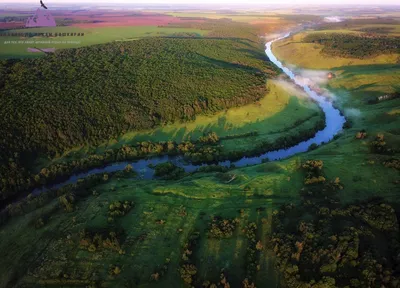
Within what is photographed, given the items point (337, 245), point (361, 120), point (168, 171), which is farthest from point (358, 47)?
point (337, 245)

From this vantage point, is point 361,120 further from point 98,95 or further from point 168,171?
point 98,95

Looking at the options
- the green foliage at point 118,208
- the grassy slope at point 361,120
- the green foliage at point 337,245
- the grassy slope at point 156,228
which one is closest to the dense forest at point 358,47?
the grassy slope at point 361,120

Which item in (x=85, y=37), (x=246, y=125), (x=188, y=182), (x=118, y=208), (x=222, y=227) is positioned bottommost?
(x=222, y=227)

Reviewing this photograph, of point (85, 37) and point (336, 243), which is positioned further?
point (85, 37)

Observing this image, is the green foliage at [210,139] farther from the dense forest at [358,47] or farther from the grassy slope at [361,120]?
the dense forest at [358,47]

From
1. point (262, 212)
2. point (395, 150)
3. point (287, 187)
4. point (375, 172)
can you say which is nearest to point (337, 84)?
point (395, 150)

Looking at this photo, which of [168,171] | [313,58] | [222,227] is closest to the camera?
[222,227]
